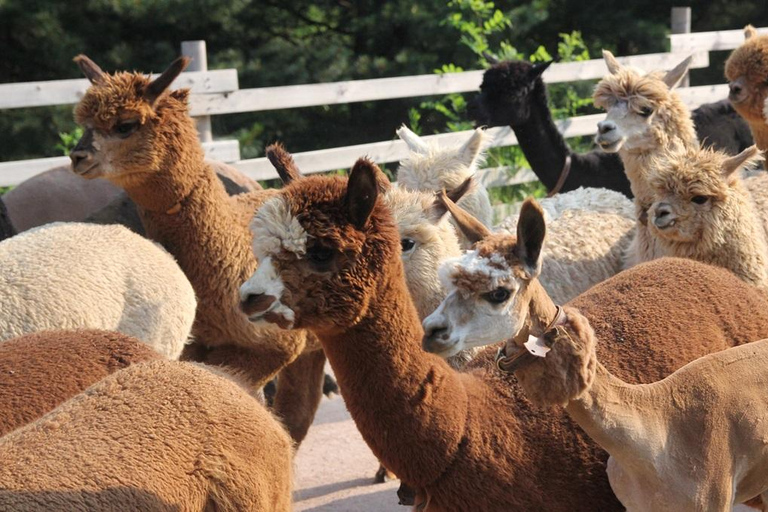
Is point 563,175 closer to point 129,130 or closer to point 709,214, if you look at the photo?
point 709,214

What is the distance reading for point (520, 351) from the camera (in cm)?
331

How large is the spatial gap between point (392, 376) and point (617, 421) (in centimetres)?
70

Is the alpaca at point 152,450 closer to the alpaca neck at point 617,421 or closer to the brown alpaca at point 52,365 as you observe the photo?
the brown alpaca at point 52,365

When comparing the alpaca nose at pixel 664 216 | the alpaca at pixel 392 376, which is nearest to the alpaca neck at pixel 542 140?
the alpaca nose at pixel 664 216

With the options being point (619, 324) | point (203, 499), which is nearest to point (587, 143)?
point (619, 324)

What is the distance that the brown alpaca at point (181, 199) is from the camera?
5.35 meters

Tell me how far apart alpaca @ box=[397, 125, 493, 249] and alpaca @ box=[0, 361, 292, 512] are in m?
2.76

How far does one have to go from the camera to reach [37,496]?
276 cm

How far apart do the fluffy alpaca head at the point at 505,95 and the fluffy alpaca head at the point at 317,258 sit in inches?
210

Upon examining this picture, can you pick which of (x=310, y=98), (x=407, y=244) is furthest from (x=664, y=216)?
(x=310, y=98)

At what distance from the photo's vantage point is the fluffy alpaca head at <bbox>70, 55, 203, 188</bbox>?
210 inches

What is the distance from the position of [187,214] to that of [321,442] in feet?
5.62

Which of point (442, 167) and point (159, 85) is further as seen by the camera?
point (442, 167)

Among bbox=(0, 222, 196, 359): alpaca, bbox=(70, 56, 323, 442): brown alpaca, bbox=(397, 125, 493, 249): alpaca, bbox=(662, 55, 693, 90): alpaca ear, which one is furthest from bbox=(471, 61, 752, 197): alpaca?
bbox=(0, 222, 196, 359): alpaca
